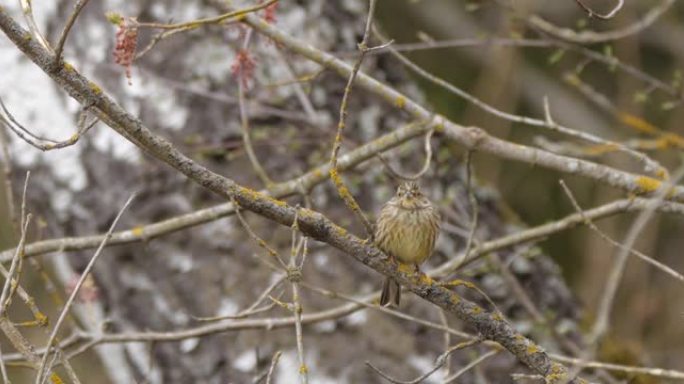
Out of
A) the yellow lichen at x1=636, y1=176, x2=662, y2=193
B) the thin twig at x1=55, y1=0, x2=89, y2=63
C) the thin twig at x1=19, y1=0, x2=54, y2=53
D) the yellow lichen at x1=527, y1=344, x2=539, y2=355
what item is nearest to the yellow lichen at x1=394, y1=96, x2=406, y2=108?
the yellow lichen at x1=636, y1=176, x2=662, y2=193

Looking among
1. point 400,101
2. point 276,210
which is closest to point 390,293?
point 400,101

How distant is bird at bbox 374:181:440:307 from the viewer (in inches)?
174

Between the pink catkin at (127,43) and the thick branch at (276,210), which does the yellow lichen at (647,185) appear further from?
the pink catkin at (127,43)

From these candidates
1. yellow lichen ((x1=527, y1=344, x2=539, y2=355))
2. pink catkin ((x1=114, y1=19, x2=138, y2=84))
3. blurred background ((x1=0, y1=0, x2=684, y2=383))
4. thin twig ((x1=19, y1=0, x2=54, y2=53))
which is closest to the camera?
thin twig ((x1=19, y1=0, x2=54, y2=53))

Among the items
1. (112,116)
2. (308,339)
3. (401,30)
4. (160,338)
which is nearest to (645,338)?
(401,30)

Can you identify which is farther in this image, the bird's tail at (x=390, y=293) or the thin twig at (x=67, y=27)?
the bird's tail at (x=390, y=293)

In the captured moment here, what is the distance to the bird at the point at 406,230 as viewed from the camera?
4.41 meters

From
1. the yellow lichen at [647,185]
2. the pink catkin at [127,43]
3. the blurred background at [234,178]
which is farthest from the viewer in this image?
the blurred background at [234,178]

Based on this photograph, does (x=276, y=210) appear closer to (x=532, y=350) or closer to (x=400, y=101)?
(x=532, y=350)

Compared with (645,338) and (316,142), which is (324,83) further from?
(645,338)

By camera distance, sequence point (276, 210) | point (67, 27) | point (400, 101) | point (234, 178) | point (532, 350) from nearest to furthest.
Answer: point (67, 27)
point (276, 210)
point (532, 350)
point (400, 101)
point (234, 178)

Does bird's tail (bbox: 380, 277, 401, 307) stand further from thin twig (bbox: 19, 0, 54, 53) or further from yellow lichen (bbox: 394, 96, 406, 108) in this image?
thin twig (bbox: 19, 0, 54, 53)

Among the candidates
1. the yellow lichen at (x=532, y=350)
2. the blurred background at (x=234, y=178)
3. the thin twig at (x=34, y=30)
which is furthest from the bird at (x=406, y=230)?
the thin twig at (x=34, y=30)

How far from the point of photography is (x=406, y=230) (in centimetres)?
446
